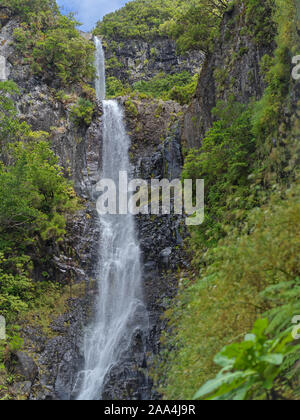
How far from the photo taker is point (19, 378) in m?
10.2

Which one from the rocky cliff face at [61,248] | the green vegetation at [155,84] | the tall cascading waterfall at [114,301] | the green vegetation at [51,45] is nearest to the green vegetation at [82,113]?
the rocky cliff face at [61,248]

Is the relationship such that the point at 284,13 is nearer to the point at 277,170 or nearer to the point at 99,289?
the point at 277,170

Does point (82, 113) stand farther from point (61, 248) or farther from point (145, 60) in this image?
point (145, 60)

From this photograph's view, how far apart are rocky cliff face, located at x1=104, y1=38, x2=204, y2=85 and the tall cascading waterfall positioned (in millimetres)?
17329

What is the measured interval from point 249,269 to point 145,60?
111 feet

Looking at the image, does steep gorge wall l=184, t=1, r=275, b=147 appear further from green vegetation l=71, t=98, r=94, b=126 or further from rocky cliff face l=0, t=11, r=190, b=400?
green vegetation l=71, t=98, r=94, b=126

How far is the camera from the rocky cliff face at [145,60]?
33.0 metres

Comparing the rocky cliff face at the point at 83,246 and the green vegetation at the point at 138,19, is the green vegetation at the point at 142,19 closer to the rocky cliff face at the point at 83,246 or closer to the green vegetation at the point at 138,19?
the green vegetation at the point at 138,19

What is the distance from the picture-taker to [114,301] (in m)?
13.2

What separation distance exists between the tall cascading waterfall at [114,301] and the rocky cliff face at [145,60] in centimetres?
1733

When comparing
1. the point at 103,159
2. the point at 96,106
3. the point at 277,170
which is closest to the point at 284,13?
the point at 277,170

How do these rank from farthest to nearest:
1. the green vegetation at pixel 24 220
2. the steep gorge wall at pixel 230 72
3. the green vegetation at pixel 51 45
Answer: the green vegetation at pixel 51 45 → the green vegetation at pixel 24 220 → the steep gorge wall at pixel 230 72

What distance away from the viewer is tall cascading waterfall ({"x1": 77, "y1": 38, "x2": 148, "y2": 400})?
36.1ft

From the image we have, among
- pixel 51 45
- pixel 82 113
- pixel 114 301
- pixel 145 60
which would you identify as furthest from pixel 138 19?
pixel 114 301
